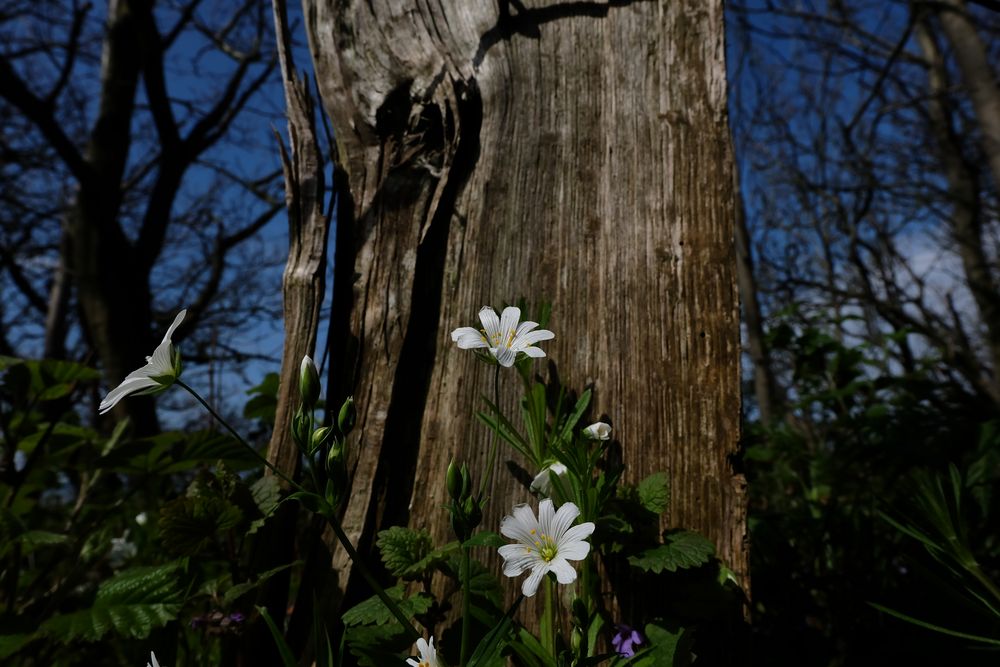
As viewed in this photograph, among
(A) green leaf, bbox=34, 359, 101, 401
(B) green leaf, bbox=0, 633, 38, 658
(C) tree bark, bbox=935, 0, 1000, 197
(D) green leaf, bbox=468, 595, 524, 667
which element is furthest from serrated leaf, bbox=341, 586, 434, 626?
(C) tree bark, bbox=935, 0, 1000, 197

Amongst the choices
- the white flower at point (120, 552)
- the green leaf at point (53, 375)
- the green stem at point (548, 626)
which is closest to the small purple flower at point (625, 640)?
the green stem at point (548, 626)

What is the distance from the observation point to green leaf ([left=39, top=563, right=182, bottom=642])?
1060mm

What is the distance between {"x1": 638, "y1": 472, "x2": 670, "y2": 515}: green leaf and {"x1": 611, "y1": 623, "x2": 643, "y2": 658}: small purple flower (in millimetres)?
194

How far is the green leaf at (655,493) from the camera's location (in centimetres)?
106

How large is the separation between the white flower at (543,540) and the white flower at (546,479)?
0.15 m

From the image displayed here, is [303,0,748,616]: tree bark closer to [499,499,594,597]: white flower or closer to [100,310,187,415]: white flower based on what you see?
[499,499,594,597]: white flower

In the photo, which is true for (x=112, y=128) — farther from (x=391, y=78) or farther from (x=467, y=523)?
(x=467, y=523)

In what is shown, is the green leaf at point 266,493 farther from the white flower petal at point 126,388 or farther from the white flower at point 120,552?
the white flower at point 120,552

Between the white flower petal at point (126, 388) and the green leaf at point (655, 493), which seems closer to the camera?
the white flower petal at point (126, 388)

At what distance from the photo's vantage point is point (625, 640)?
1016 millimetres

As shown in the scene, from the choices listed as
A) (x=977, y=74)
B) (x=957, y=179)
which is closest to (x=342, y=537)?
(x=977, y=74)

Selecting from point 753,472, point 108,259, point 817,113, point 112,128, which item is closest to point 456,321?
point 753,472

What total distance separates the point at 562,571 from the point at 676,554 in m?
0.30

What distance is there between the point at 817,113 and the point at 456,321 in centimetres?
1056
